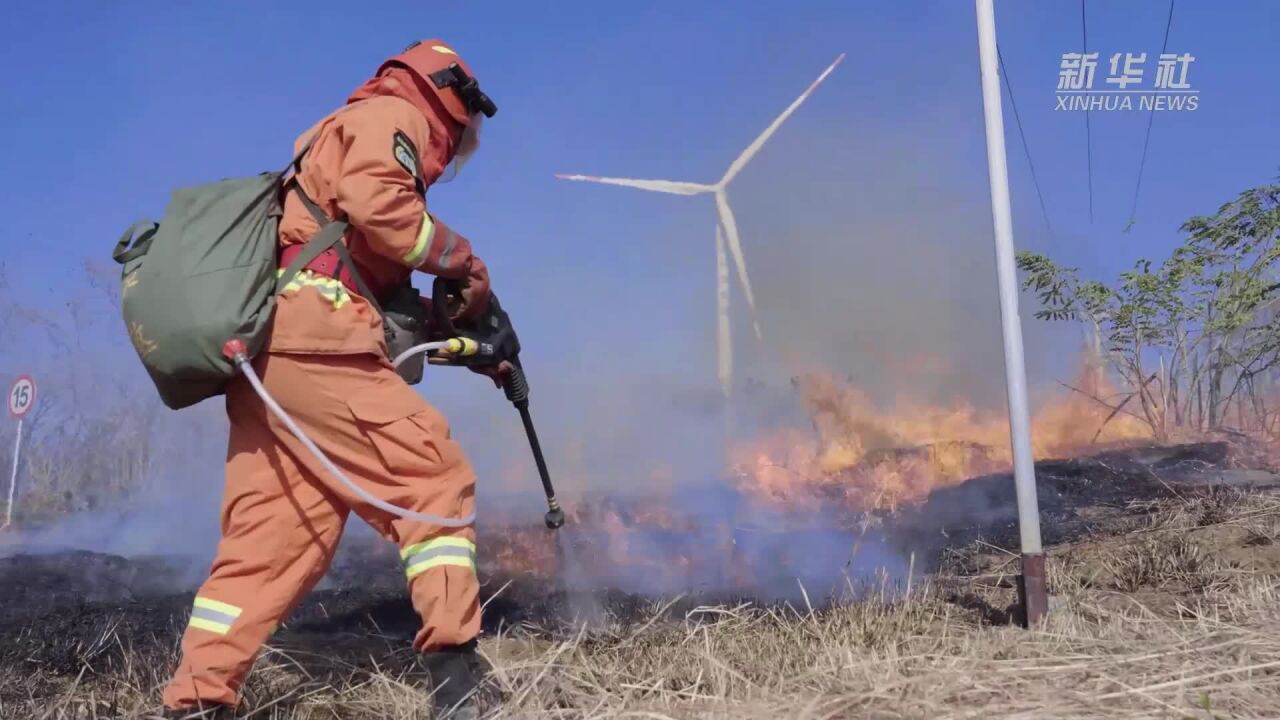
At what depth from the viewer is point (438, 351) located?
2.76 meters

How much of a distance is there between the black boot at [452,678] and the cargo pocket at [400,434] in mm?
442

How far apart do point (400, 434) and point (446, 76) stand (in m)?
1.04


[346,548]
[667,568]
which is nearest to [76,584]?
[346,548]

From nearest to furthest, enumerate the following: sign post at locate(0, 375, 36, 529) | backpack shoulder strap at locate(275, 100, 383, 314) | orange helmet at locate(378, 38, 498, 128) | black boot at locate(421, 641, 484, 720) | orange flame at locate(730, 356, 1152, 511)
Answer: black boot at locate(421, 641, 484, 720), backpack shoulder strap at locate(275, 100, 383, 314), orange helmet at locate(378, 38, 498, 128), orange flame at locate(730, 356, 1152, 511), sign post at locate(0, 375, 36, 529)

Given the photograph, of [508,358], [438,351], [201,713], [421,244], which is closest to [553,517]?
[508,358]

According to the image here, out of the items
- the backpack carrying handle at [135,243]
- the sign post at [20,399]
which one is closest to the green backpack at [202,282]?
the backpack carrying handle at [135,243]

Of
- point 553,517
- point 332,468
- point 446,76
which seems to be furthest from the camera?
point 553,517

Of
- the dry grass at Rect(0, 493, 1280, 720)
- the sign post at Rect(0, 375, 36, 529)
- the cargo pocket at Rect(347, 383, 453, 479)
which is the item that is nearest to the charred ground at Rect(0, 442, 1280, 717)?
the dry grass at Rect(0, 493, 1280, 720)

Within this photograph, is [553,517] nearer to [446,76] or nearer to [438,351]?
[438,351]

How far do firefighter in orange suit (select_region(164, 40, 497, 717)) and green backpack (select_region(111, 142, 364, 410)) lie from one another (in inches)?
2.6

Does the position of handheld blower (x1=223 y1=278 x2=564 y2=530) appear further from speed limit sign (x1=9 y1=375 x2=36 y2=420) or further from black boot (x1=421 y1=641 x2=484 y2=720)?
speed limit sign (x1=9 y1=375 x2=36 y2=420)

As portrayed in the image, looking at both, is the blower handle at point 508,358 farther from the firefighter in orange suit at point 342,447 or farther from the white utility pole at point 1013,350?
the white utility pole at point 1013,350

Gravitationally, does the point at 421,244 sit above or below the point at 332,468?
above

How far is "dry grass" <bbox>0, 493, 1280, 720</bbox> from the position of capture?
1664mm
